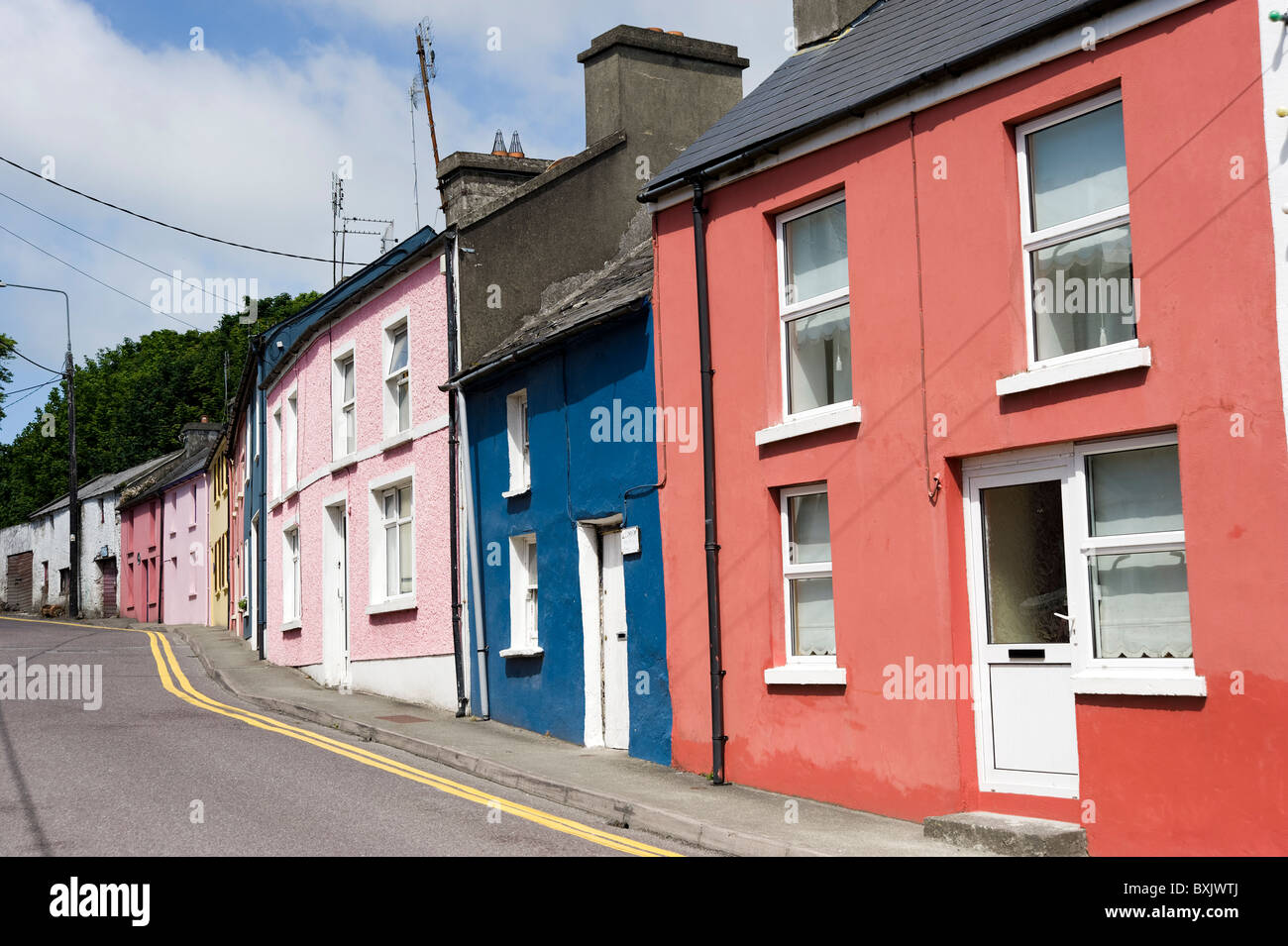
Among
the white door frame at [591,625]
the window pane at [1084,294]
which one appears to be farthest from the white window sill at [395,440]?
the window pane at [1084,294]

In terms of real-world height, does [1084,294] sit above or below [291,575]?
above

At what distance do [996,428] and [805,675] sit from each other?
107 inches

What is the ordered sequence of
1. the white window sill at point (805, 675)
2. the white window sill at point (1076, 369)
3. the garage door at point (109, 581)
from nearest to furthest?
the white window sill at point (1076, 369)
the white window sill at point (805, 675)
the garage door at point (109, 581)

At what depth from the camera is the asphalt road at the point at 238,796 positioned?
28.3 feet

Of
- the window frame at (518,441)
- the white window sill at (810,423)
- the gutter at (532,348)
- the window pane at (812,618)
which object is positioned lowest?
the window pane at (812,618)

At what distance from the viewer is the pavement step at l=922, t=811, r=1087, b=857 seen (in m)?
8.02

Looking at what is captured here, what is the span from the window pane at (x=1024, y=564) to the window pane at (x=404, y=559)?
1115 cm

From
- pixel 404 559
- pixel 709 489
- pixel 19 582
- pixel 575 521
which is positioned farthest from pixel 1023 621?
pixel 19 582

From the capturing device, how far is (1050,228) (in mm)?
8906

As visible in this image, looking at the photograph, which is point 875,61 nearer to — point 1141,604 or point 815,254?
point 815,254

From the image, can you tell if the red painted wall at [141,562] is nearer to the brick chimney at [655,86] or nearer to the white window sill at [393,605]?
the white window sill at [393,605]

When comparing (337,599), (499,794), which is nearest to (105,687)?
(337,599)

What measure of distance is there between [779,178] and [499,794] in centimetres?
590
